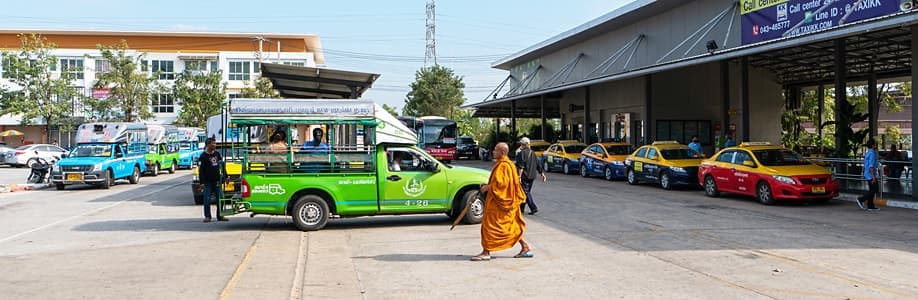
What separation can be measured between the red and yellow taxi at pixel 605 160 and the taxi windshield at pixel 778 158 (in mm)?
8336

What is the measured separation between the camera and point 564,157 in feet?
103

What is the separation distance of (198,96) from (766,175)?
47462 millimetres

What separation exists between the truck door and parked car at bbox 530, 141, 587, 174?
18.3 m

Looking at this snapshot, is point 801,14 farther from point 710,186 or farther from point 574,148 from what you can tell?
point 574,148

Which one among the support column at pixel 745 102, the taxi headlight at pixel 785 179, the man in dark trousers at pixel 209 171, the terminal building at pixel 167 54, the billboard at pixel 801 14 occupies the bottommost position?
the taxi headlight at pixel 785 179

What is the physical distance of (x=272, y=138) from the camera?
542 inches

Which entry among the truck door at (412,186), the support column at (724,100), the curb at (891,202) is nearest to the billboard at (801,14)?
the support column at (724,100)

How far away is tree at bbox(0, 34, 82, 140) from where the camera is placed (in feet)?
155

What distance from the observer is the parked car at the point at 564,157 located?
1208 inches

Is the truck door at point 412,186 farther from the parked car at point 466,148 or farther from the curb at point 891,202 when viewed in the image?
the parked car at point 466,148

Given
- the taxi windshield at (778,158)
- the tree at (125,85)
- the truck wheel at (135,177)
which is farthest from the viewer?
the tree at (125,85)

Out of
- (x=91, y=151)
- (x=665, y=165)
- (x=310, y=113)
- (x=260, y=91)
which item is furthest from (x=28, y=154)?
(x=665, y=165)

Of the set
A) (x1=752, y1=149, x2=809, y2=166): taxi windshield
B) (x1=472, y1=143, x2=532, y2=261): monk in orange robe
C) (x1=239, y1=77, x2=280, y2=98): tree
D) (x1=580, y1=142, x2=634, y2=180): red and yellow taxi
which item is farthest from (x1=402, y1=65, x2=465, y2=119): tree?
(x1=472, y1=143, x2=532, y2=261): monk in orange robe

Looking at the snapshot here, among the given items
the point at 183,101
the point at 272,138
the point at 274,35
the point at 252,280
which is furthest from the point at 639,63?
the point at 274,35
